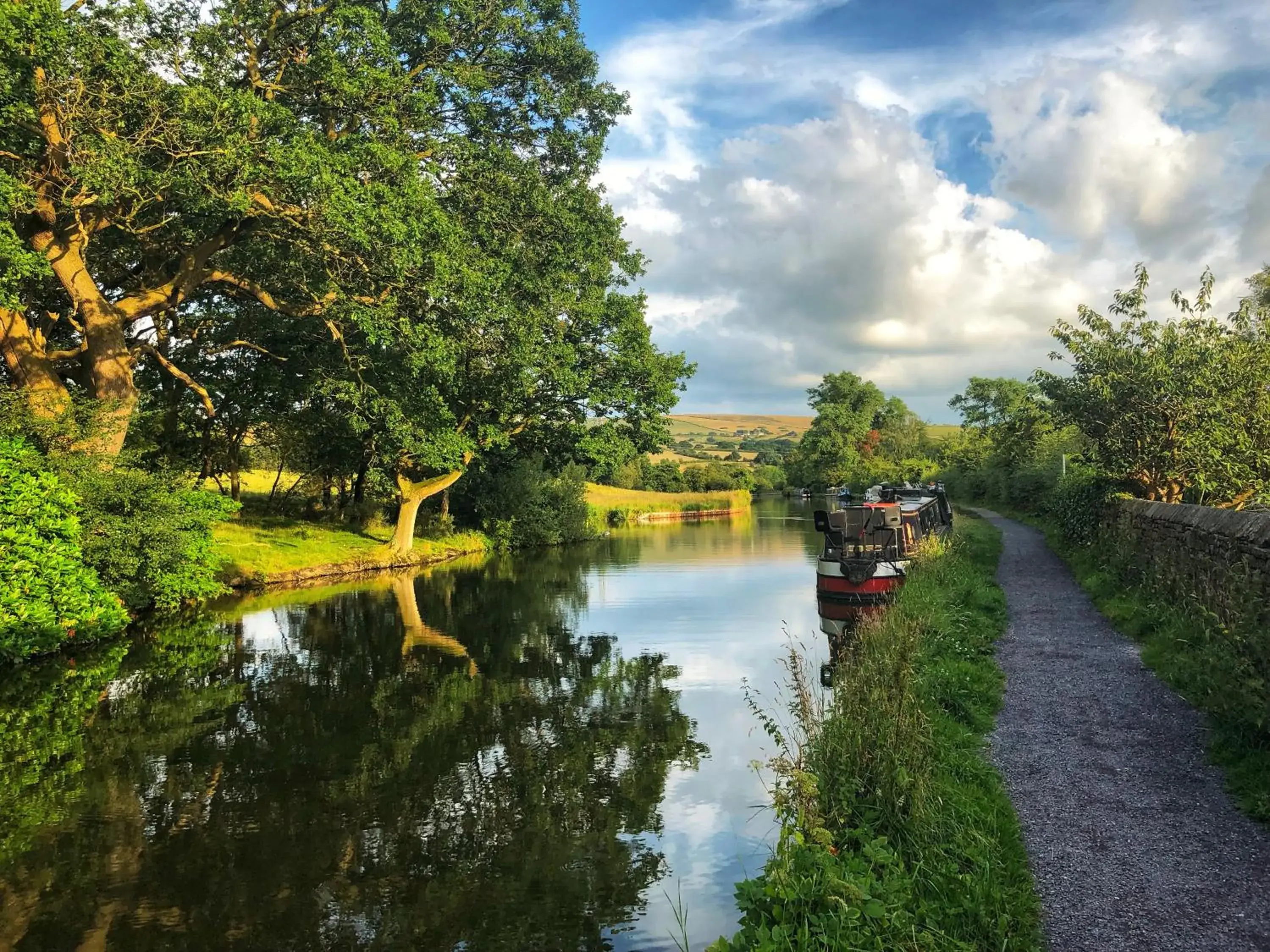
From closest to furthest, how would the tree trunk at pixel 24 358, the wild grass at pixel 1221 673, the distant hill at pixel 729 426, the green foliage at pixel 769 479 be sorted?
the wild grass at pixel 1221 673 → the tree trunk at pixel 24 358 → the green foliage at pixel 769 479 → the distant hill at pixel 729 426

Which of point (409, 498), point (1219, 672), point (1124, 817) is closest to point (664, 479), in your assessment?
point (409, 498)

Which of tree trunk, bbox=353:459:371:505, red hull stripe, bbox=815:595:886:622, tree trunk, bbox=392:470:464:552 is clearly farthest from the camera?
tree trunk, bbox=353:459:371:505

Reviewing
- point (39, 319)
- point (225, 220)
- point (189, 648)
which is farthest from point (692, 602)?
point (39, 319)

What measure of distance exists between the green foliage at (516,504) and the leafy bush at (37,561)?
2064 cm

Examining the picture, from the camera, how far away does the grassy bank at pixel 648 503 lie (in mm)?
53062

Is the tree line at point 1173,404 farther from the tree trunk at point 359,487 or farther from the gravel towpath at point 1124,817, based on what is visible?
the tree trunk at point 359,487

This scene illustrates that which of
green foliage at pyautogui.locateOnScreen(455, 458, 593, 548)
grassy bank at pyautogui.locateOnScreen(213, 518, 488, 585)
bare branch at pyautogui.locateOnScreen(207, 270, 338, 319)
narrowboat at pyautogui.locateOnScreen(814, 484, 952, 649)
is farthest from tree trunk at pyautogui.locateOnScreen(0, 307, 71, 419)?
green foliage at pyautogui.locateOnScreen(455, 458, 593, 548)

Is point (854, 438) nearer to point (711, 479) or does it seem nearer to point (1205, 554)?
point (711, 479)

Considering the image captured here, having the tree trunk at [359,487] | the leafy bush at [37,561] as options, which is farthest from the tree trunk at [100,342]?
the tree trunk at [359,487]

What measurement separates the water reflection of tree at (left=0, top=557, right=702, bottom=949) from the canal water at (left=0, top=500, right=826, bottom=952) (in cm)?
2

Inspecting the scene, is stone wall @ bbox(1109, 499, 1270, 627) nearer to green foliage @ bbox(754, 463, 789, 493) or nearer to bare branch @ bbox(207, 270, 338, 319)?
bare branch @ bbox(207, 270, 338, 319)

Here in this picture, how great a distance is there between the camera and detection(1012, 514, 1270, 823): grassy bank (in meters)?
5.61

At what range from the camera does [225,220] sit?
49.8 feet

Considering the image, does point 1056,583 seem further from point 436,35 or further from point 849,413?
point 849,413
